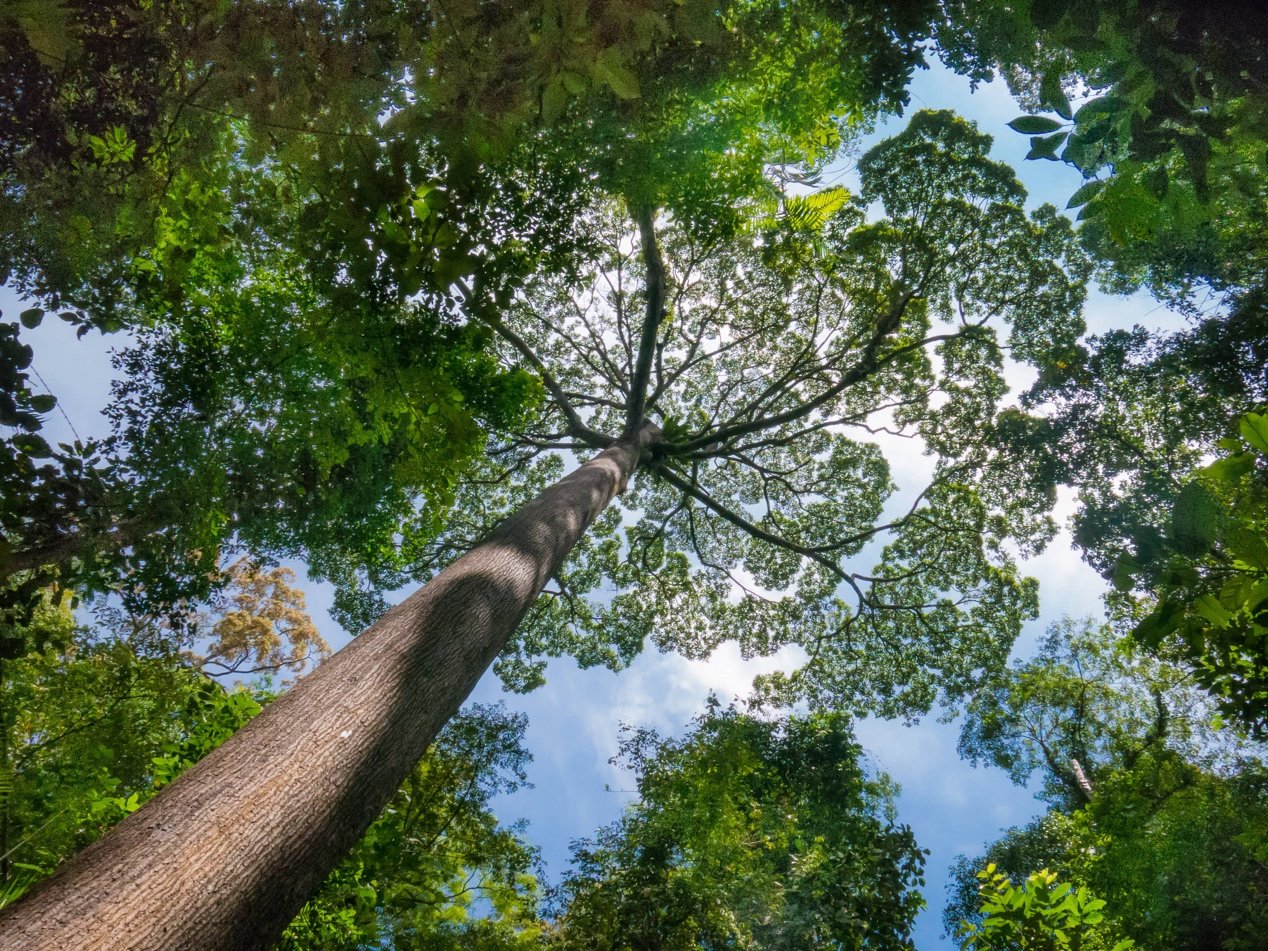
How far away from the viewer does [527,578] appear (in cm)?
331

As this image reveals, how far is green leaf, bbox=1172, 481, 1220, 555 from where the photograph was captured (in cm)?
127

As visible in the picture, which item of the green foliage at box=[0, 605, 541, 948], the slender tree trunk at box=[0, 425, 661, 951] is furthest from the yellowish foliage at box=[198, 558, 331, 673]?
the slender tree trunk at box=[0, 425, 661, 951]

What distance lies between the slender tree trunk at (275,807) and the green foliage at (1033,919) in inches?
190

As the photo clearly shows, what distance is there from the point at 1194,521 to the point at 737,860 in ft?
24.9

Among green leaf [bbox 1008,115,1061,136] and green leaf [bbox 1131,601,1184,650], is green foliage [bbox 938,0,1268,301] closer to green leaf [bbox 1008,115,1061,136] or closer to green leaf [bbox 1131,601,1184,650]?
green leaf [bbox 1008,115,1061,136]

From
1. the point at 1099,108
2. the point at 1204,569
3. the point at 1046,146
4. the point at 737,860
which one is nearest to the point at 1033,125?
the point at 1046,146

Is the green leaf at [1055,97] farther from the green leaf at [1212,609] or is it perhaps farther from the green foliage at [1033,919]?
the green foliage at [1033,919]

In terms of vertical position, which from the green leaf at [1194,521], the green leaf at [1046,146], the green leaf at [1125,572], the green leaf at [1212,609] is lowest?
the green leaf at [1212,609]

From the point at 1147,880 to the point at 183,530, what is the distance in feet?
40.3

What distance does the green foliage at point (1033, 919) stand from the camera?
4.54m

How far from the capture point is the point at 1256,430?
1.16 metres

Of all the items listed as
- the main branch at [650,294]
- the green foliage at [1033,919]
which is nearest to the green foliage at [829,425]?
the main branch at [650,294]

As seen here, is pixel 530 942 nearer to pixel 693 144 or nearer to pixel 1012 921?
pixel 1012 921

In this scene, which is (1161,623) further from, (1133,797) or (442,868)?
(1133,797)
